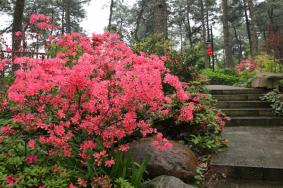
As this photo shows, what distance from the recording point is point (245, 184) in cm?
389

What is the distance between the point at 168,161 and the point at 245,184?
3.70 feet

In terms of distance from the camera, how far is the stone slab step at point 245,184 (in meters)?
3.80

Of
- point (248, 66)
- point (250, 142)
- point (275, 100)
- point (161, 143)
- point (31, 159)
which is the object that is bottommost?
point (250, 142)

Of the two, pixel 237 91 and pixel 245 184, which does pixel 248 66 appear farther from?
pixel 245 184

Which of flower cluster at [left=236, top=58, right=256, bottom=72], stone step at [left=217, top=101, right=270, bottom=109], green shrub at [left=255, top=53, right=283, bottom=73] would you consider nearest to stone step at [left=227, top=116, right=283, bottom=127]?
stone step at [left=217, top=101, right=270, bottom=109]

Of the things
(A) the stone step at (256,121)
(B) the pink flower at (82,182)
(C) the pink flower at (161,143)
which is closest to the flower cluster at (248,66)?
(A) the stone step at (256,121)

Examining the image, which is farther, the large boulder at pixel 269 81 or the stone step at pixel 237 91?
the stone step at pixel 237 91

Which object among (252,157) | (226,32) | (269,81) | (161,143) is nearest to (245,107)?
(269,81)

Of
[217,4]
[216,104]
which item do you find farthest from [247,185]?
[217,4]

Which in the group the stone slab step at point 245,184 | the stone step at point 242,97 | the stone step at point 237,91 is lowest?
the stone slab step at point 245,184

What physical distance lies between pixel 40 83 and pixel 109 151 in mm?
1292

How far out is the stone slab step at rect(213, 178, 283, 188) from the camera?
12.5 ft

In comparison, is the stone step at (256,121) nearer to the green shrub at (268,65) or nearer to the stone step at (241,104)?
the stone step at (241,104)

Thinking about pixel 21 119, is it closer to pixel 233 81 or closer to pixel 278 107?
pixel 278 107
